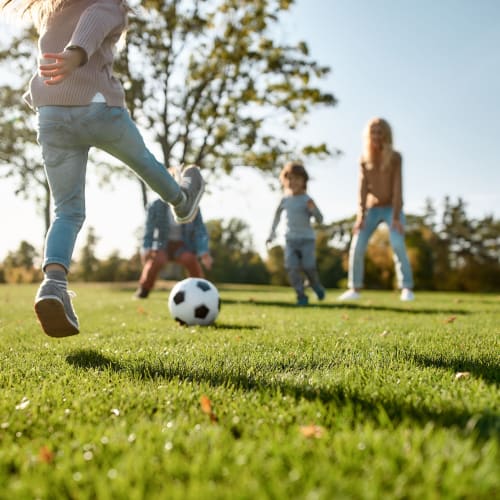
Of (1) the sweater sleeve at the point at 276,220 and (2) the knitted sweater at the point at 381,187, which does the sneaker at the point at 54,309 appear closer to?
(1) the sweater sleeve at the point at 276,220

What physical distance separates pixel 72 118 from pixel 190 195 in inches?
47.0

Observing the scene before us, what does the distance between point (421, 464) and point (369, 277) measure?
36.2 m

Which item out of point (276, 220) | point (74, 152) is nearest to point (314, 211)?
point (276, 220)

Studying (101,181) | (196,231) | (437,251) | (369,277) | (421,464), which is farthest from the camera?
(437,251)

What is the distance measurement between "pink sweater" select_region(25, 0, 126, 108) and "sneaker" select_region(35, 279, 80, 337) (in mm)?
1158

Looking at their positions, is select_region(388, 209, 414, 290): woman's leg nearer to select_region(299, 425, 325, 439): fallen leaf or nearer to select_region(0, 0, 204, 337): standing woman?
select_region(0, 0, 204, 337): standing woman

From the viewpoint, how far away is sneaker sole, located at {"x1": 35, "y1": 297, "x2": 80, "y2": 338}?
9.93 feet

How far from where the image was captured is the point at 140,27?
50.5ft

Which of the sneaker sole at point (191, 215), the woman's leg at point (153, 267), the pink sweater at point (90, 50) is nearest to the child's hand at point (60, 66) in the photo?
the pink sweater at point (90, 50)

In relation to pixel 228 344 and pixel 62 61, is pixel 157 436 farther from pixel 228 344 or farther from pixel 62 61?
pixel 62 61

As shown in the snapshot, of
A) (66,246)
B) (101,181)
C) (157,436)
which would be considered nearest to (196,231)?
(66,246)

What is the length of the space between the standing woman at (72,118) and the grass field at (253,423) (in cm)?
55

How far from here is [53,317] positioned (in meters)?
3.07

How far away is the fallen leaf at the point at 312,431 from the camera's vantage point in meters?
1.52
